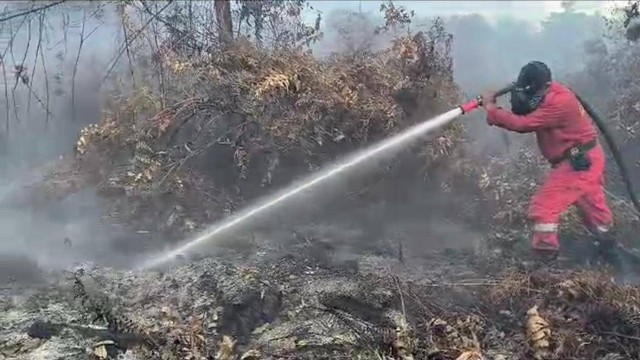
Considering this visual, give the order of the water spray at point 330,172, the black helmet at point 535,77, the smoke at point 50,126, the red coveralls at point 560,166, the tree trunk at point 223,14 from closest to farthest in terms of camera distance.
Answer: the red coveralls at point 560,166 → the black helmet at point 535,77 → the smoke at point 50,126 → the water spray at point 330,172 → the tree trunk at point 223,14

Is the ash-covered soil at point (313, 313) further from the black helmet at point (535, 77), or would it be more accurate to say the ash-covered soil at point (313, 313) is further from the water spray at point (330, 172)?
the black helmet at point (535, 77)

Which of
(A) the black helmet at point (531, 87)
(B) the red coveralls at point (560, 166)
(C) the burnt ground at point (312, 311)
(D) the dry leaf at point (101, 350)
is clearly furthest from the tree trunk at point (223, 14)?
(D) the dry leaf at point (101, 350)

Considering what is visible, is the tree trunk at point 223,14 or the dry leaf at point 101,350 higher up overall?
the tree trunk at point 223,14

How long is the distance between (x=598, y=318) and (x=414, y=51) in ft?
11.5

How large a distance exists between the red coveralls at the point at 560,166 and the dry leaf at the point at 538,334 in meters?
1.12

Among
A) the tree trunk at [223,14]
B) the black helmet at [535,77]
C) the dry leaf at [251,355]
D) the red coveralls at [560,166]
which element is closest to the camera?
the dry leaf at [251,355]

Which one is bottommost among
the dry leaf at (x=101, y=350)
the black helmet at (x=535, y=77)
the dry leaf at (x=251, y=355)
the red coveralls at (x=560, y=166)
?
the dry leaf at (x=251, y=355)

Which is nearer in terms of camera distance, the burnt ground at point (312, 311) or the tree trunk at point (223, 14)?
the burnt ground at point (312, 311)

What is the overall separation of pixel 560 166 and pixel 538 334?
1697 mm

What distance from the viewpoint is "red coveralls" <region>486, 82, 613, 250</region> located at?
468 centimetres

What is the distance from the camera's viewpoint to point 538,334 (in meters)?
3.59

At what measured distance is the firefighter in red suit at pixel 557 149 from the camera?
4684 millimetres

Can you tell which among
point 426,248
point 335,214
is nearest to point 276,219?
point 335,214

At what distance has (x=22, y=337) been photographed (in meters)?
3.73
